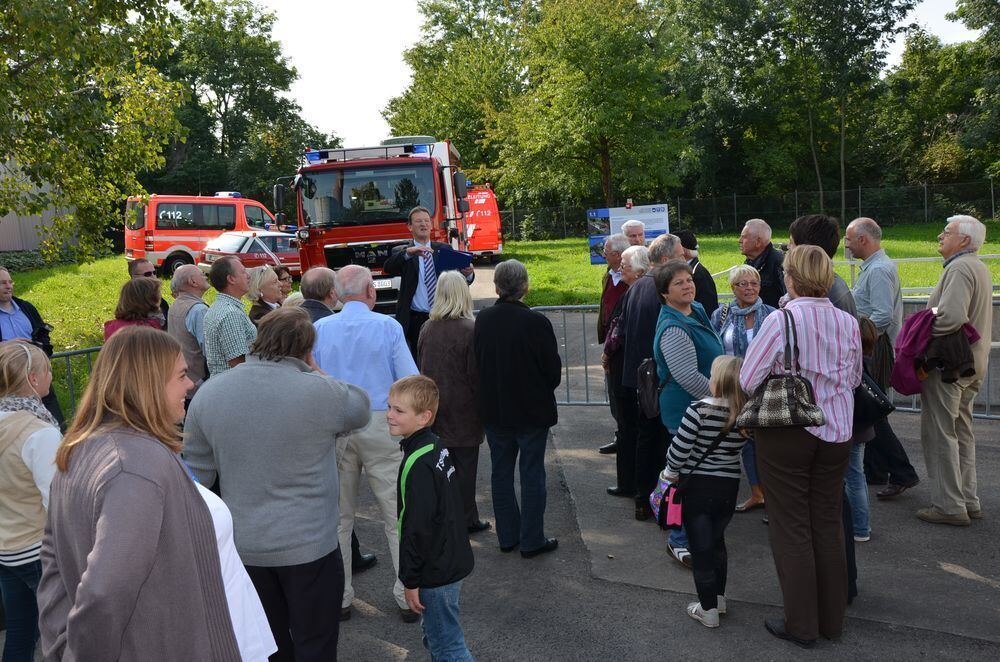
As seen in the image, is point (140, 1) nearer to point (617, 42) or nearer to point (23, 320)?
point (23, 320)

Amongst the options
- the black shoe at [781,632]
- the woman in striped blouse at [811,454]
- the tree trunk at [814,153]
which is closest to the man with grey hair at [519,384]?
the woman in striped blouse at [811,454]

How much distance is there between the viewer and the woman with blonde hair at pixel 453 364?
5.40 meters

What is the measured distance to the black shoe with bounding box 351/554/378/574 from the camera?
537cm

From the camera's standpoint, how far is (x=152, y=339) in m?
2.35

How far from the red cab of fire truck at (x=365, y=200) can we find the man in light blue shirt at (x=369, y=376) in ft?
30.6

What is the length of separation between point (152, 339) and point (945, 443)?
5068 mm

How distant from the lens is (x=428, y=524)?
348cm

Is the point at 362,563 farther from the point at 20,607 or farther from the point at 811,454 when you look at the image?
the point at 811,454

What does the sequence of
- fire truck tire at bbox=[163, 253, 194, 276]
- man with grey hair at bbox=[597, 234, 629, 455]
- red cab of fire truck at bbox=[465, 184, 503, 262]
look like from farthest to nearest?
red cab of fire truck at bbox=[465, 184, 503, 262]
fire truck tire at bbox=[163, 253, 194, 276]
man with grey hair at bbox=[597, 234, 629, 455]

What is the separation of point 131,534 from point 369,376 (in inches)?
106

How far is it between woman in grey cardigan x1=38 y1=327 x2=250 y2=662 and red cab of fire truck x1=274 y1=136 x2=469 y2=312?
11765mm

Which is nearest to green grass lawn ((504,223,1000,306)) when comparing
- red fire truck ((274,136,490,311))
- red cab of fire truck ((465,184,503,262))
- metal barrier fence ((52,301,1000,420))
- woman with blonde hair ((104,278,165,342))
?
red cab of fire truck ((465,184,503,262))

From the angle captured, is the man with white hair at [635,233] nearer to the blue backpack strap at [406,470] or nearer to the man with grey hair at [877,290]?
the man with grey hair at [877,290]

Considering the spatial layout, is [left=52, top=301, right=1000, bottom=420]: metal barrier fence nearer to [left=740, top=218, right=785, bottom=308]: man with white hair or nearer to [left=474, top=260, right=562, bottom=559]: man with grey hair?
[left=474, top=260, right=562, bottom=559]: man with grey hair
